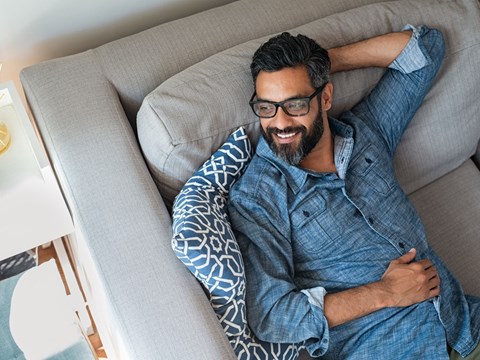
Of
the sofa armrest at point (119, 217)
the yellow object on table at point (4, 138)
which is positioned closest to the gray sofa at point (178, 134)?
the sofa armrest at point (119, 217)

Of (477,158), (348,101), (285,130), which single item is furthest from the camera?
(477,158)

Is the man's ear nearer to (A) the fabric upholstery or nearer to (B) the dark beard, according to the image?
(B) the dark beard

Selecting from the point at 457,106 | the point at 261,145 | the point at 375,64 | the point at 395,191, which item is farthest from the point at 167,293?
the point at 457,106

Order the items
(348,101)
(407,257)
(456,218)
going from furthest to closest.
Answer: (456,218) → (348,101) → (407,257)

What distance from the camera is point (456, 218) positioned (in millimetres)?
2115

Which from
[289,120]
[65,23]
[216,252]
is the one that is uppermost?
[65,23]

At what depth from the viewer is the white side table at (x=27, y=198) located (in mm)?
1718

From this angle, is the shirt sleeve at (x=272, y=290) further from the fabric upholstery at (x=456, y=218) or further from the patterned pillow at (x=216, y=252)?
the fabric upholstery at (x=456, y=218)

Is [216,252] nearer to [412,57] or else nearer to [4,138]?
[4,138]

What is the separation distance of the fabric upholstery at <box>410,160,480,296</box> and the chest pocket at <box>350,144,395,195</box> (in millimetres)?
287

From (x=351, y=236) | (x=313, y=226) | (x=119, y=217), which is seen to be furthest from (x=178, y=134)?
(x=351, y=236)

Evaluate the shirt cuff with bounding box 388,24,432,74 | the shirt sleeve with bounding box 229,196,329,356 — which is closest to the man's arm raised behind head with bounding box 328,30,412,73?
the shirt cuff with bounding box 388,24,432,74

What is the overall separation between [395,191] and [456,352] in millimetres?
473

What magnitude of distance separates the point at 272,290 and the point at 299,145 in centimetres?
39
